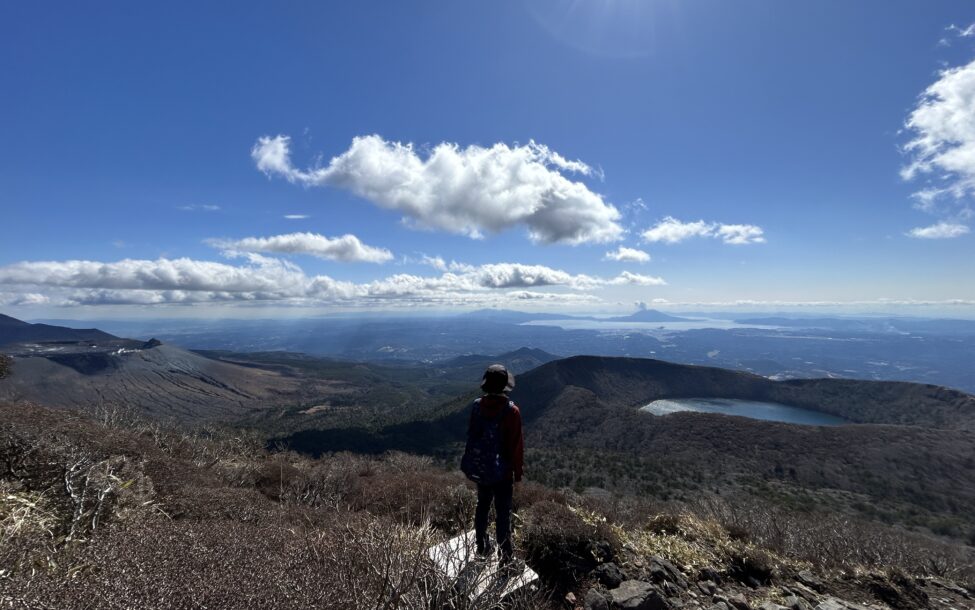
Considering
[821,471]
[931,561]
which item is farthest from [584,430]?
[931,561]

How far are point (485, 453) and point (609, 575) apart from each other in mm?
2556

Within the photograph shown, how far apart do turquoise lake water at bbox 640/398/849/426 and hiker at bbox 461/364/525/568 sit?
4513 inches

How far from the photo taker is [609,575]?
543 cm

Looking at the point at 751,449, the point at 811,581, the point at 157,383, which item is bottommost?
the point at 157,383

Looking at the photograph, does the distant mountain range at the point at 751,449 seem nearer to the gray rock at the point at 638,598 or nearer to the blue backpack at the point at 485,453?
the gray rock at the point at 638,598

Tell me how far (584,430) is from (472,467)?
75304 mm

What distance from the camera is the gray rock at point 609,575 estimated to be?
17.7 feet

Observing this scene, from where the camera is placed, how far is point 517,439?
5.11m

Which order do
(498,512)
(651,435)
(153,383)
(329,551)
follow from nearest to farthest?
(329,551)
(498,512)
(651,435)
(153,383)

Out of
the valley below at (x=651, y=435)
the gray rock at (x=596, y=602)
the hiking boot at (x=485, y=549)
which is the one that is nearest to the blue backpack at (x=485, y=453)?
the hiking boot at (x=485, y=549)

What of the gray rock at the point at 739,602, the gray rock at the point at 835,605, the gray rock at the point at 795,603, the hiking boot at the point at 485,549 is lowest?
the gray rock at the point at 835,605

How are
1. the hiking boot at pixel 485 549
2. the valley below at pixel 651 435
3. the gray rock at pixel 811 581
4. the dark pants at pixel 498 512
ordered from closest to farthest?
the hiking boot at pixel 485 549
the dark pants at pixel 498 512
the gray rock at pixel 811 581
the valley below at pixel 651 435

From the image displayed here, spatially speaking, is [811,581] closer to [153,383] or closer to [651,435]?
[651,435]

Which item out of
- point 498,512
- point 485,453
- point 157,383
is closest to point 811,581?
point 498,512
